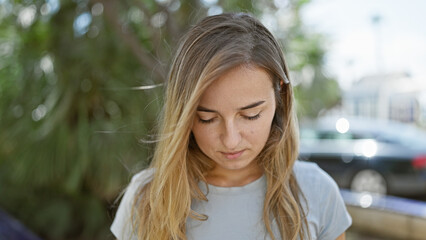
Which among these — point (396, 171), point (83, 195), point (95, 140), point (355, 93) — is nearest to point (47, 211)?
point (83, 195)

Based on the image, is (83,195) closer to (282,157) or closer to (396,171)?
(282,157)

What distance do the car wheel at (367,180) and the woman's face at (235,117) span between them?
575cm

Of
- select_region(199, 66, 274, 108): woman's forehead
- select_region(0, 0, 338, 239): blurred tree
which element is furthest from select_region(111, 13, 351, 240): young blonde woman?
select_region(0, 0, 338, 239): blurred tree

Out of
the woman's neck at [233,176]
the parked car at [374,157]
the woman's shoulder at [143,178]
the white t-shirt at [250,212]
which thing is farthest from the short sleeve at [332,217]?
the parked car at [374,157]

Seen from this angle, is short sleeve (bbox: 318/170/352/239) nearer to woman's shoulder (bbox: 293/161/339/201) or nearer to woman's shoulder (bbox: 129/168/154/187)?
woman's shoulder (bbox: 293/161/339/201)

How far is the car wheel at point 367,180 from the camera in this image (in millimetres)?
6723

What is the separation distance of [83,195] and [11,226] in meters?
1.05

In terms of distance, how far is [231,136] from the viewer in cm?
131

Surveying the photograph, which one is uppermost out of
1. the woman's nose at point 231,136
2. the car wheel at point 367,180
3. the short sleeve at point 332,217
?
the woman's nose at point 231,136

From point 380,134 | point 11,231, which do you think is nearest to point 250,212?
point 11,231

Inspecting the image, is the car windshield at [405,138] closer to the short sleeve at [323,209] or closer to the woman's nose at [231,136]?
the short sleeve at [323,209]

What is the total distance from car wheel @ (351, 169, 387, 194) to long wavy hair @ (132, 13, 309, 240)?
221 inches

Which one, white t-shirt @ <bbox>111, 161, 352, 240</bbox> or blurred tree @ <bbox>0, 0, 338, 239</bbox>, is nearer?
white t-shirt @ <bbox>111, 161, 352, 240</bbox>

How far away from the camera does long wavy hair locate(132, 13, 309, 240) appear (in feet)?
4.33
